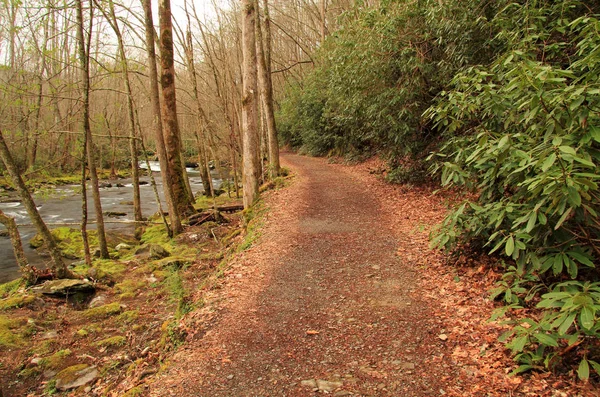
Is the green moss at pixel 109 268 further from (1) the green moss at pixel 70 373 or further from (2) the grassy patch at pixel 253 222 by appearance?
(1) the green moss at pixel 70 373

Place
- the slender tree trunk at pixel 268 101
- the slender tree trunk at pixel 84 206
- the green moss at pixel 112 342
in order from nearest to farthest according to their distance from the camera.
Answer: the green moss at pixel 112 342 → the slender tree trunk at pixel 84 206 → the slender tree trunk at pixel 268 101

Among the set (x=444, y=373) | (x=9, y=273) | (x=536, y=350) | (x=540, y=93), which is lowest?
(x=9, y=273)

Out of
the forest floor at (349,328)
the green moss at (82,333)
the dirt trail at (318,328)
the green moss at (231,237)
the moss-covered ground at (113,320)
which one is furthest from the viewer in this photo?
the green moss at (231,237)

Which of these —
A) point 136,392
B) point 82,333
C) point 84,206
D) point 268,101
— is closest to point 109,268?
point 84,206

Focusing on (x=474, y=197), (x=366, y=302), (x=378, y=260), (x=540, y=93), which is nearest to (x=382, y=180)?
(x=474, y=197)

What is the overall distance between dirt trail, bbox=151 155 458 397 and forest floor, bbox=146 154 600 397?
0.01 m

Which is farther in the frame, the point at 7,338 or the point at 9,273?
the point at 9,273

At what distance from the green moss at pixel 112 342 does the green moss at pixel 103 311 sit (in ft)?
3.28

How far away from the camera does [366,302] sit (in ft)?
14.4

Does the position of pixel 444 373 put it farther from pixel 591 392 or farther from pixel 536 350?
pixel 591 392

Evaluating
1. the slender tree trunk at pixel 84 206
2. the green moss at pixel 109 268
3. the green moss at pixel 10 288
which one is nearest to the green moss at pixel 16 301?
the green moss at pixel 10 288

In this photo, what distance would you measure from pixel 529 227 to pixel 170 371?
11.4 feet

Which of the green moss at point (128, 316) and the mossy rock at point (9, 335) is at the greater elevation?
the mossy rock at point (9, 335)

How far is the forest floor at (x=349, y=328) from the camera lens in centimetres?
300
